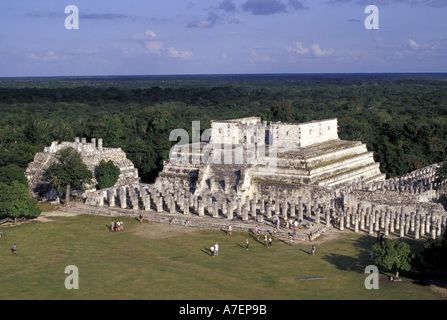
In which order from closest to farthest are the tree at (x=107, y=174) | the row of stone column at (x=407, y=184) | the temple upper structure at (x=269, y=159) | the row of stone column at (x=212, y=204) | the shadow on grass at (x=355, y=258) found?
the shadow on grass at (x=355, y=258) → the row of stone column at (x=212, y=204) → the row of stone column at (x=407, y=184) → the temple upper structure at (x=269, y=159) → the tree at (x=107, y=174)

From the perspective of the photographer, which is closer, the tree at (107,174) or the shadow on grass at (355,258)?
the shadow on grass at (355,258)

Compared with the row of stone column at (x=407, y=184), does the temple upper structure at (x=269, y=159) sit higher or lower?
higher

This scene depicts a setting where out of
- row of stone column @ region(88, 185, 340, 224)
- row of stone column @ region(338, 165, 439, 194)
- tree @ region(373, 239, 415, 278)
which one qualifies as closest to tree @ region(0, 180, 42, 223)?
row of stone column @ region(88, 185, 340, 224)

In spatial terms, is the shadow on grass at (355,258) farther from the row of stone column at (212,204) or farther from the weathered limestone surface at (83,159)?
the weathered limestone surface at (83,159)

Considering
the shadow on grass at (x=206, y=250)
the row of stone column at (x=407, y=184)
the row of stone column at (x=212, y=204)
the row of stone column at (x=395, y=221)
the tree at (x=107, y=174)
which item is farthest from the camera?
the tree at (x=107, y=174)

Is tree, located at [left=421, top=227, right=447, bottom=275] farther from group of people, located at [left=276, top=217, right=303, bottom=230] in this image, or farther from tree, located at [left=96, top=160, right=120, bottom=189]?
tree, located at [left=96, top=160, right=120, bottom=189]

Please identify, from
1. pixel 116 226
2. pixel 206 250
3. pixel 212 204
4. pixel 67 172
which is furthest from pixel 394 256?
pixel 67 172

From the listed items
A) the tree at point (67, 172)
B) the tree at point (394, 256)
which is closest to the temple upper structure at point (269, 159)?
the tree at point (67, 172)

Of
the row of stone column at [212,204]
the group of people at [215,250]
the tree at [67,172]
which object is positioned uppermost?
the tree at [67,172]
